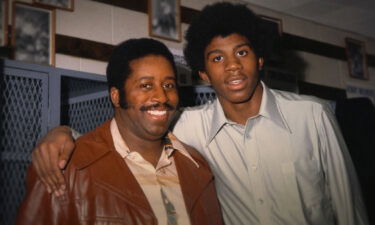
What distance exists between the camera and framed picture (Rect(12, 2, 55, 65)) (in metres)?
3.00

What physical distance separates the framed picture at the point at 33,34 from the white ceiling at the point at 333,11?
7.73 ft

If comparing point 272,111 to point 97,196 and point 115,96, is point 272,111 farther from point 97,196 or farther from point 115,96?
point 97,196

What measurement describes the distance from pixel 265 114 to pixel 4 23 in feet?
7.05

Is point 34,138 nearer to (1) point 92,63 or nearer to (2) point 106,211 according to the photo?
(2) point 106,211

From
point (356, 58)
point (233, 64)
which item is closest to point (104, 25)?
point (233, 64)

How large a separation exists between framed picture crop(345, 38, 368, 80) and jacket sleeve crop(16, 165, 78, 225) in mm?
4836

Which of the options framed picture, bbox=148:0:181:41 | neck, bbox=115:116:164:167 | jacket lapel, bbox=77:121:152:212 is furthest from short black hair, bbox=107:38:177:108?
framed picture, bbox=148:0:181:41

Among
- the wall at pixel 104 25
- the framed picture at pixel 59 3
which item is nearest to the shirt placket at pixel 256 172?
the wall at pixel 104 25

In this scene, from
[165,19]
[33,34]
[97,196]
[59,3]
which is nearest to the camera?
[97,196]

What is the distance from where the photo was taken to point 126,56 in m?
1.82

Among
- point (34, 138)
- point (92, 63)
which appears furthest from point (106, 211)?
point (92, 63)

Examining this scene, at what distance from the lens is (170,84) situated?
5.90 ft

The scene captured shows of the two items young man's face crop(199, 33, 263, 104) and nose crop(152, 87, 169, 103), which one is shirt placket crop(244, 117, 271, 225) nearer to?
young man's face crop(199, 33, 263, 104)

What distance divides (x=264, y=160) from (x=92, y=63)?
79.4 inches
